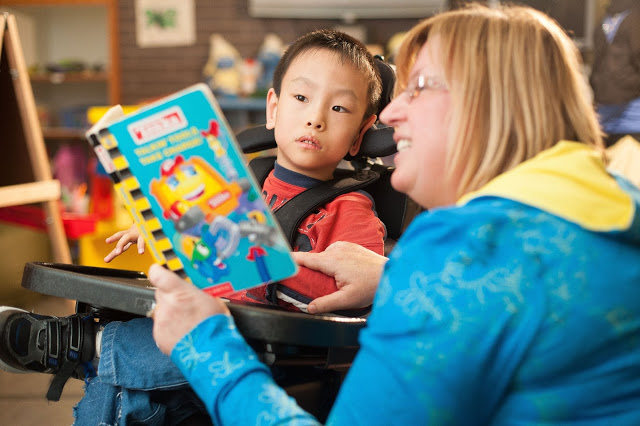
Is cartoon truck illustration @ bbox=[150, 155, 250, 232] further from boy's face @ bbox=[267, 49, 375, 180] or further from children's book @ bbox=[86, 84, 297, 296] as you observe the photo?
boy's face @ bbox=[267, 49, 375, 180]

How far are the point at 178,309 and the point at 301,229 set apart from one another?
0.52 m

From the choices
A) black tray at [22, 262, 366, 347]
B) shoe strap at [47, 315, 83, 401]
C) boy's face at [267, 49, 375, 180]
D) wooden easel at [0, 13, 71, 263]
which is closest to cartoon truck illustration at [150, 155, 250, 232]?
black tray at [22, 262, 366, 347]

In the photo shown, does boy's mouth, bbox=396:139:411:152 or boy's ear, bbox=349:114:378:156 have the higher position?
boy's mouth, bbox=396:139:411:152

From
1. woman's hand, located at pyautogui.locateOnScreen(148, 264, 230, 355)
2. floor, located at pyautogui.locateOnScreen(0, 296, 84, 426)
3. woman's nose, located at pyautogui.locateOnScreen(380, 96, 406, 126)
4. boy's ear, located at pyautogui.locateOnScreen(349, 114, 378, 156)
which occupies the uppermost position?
woman's nose, located at pyautogui.locateOnScreen(380, 96, 406, 126)

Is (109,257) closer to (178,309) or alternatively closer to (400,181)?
(178,309)

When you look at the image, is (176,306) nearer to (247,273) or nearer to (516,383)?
(247,273)

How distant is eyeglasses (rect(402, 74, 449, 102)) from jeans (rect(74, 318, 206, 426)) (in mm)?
541

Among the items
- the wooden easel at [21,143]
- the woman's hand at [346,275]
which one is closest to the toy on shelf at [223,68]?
the wooden easel at [21,143]

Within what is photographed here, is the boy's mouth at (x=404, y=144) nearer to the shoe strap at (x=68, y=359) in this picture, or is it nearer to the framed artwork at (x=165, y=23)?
the shoe strap at (x=68, y=359)

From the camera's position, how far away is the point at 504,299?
2.06 ft

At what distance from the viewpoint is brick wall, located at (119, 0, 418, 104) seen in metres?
4.99

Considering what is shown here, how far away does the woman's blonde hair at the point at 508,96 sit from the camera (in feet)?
2.57

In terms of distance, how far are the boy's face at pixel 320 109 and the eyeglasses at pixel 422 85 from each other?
474mm

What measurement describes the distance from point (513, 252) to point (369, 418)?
0.73ft
